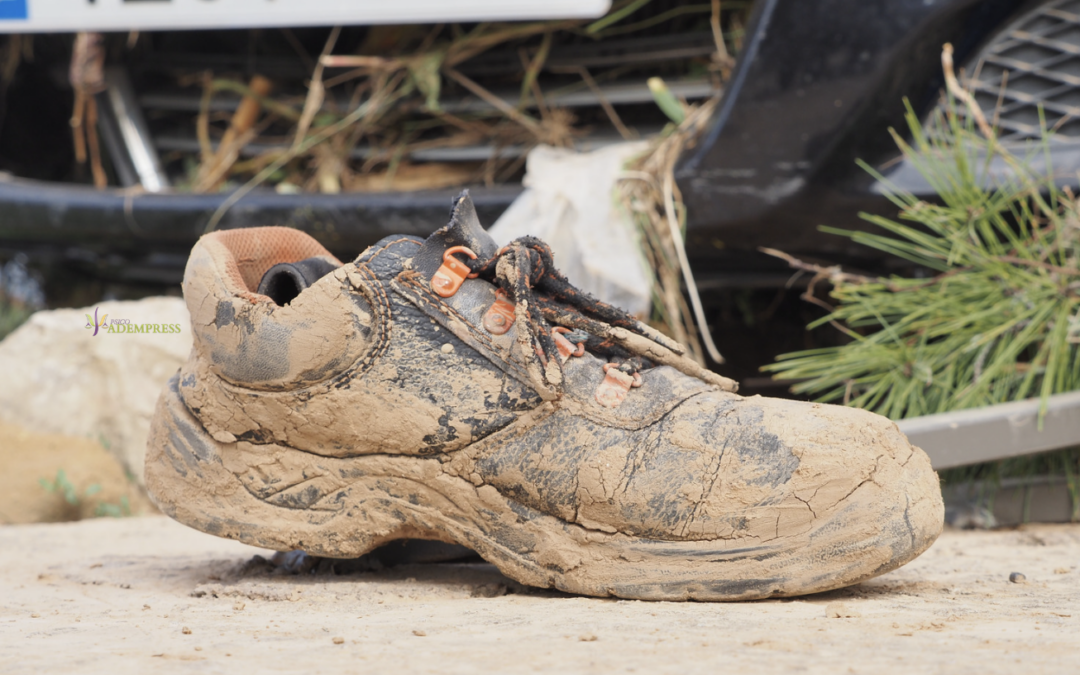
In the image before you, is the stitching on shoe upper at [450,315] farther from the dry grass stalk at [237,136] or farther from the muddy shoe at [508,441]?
the dry grass stalk at [237,136]

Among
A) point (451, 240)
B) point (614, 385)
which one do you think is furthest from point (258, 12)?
point (614, 385)

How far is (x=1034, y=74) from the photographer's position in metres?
1.68

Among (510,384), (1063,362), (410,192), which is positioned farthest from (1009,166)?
(410,192)

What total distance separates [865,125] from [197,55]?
2.03 meters

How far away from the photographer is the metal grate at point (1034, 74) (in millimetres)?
1654

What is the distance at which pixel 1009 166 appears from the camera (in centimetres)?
165

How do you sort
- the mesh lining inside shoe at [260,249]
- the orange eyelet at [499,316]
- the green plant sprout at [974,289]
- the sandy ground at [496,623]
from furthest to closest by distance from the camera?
the green plant sprout at [974,289], the mesh lining inside shoe at [260,249], the orange eyelet at [499,316], the sandy ground at [496,623]

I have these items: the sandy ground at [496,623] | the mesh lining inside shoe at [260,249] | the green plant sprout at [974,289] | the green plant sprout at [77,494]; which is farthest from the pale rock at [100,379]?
the green plant sprout at [974,289]

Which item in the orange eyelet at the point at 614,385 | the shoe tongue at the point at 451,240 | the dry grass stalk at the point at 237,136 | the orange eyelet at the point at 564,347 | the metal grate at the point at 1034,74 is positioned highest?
the dry grass stalk at the point at 237,136

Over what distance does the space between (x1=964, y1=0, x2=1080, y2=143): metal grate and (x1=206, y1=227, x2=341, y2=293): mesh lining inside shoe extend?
51.4 inches

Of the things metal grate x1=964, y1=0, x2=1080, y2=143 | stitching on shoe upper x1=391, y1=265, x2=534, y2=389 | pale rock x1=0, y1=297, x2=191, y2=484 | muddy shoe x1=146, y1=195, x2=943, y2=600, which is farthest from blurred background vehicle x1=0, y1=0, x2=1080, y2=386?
stitching on shoe upper x1=391, y1=265, x2=534, y2=389

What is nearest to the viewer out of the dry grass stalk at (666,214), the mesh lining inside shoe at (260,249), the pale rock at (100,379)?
the mesh lining inside shoe at (260,249)

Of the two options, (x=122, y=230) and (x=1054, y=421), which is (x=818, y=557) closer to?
(x=1054, y=421)

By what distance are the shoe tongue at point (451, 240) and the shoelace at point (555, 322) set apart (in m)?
0.03
